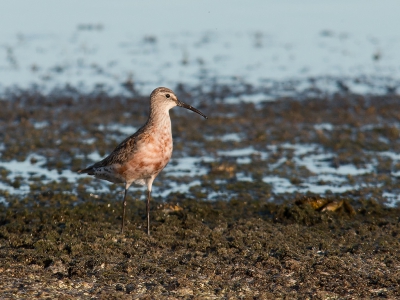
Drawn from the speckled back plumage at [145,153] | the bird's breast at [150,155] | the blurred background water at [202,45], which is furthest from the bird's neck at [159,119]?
the blurred background water at [202,45]

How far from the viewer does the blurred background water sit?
16609mm

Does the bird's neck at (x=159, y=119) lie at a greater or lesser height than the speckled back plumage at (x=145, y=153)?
greater

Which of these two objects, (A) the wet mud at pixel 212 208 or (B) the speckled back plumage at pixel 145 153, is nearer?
(A) the wet mud at pixel 212 208

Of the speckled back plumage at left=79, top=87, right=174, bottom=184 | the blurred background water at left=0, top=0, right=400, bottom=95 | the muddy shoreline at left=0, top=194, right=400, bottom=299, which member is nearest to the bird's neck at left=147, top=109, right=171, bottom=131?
the speckled back plumage at left=79, top=87, right=174, bottom=184

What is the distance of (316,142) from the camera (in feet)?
40.7

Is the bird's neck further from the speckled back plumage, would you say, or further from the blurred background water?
the blurred background water

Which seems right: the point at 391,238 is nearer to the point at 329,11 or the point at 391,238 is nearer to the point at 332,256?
the point at 332,256

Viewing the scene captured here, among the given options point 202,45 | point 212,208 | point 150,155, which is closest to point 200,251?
point 150,155

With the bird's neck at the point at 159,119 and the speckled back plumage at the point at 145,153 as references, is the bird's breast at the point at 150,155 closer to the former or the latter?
the speckled back plumage at the point at 145,153

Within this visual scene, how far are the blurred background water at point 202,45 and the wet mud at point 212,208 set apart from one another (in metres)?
1.55

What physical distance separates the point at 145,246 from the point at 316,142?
5527 millimetres

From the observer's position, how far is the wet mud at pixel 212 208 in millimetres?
6723

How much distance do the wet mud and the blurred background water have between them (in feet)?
5.09

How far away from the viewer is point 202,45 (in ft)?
66.2
